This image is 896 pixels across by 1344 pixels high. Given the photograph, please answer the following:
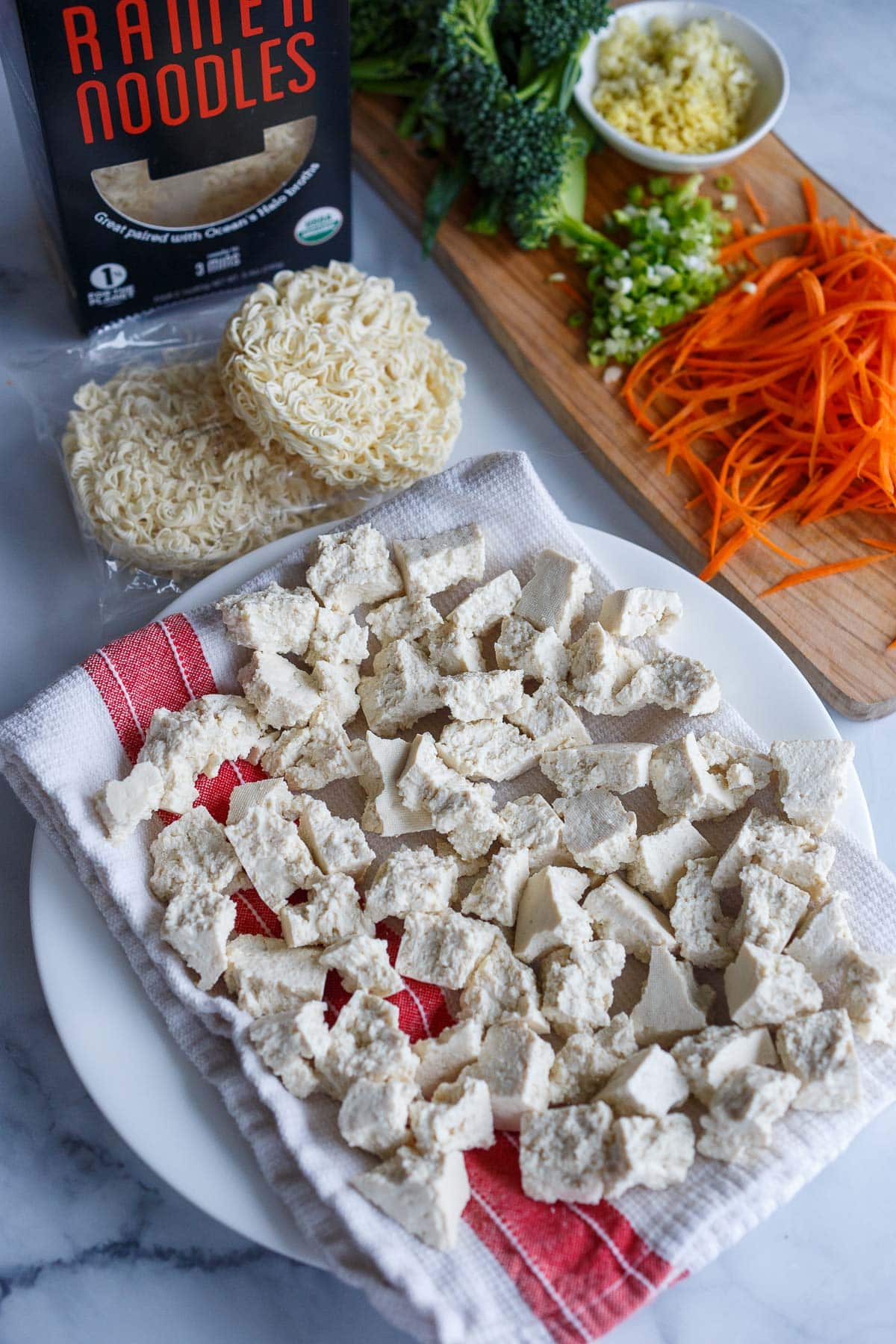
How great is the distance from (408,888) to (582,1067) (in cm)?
48

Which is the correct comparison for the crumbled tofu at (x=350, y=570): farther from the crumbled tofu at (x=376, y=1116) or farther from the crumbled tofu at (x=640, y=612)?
the crumbled tofu at (x=376, y=1116)

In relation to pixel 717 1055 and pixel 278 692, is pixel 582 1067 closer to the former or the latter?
pixel 717 1055

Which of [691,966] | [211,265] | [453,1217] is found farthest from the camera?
[211,265]

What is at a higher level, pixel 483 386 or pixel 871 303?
pixel 871 303

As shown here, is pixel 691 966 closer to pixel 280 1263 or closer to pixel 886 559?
pixel 280 1263

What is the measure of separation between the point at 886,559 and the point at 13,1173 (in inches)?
102

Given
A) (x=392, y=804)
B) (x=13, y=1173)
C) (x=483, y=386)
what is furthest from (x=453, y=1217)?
(x=483, y=386)

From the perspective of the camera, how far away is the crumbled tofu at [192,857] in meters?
2.50

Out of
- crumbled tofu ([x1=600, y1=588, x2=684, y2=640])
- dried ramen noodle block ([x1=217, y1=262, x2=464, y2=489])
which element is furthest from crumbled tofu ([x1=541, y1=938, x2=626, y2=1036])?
dried ramen noodle block ([x1=217, y1=262, x2=464, y2=489])

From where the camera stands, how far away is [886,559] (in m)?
3.32

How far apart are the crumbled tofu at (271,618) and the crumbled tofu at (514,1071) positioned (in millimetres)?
976

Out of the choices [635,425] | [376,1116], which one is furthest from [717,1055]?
[635,425]

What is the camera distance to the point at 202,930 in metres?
2.40

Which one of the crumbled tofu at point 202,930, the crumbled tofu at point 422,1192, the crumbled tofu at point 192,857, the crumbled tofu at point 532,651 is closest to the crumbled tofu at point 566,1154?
the crumbled tofu at point 422,1192
